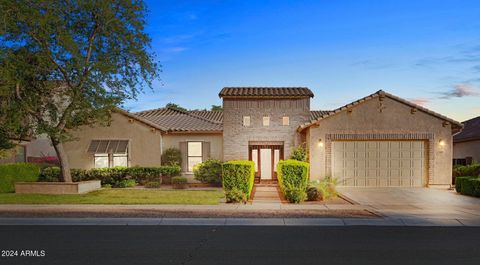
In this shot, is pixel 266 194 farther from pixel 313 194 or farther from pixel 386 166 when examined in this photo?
pixel 386 166

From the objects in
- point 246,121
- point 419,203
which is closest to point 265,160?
point 246,121

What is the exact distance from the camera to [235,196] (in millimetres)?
15781

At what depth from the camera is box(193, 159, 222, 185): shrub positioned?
943 inches

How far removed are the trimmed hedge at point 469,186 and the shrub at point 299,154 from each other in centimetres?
770

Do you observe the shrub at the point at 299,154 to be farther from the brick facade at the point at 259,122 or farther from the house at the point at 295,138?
the brick facade at the point at 259,122

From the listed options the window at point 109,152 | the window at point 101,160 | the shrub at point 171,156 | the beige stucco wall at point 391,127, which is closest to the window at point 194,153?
the shrub at point 171,156

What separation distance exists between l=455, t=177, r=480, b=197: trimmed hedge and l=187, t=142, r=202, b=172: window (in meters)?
14.4

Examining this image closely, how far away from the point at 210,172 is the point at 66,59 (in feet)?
32.7

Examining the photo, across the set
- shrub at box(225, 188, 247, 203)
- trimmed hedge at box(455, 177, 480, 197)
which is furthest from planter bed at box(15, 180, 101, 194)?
trimmed hedge at box(455, 177, 480, 197)

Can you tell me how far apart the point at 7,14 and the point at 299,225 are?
14778 mm

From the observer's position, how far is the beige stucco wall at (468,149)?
26.0 m
